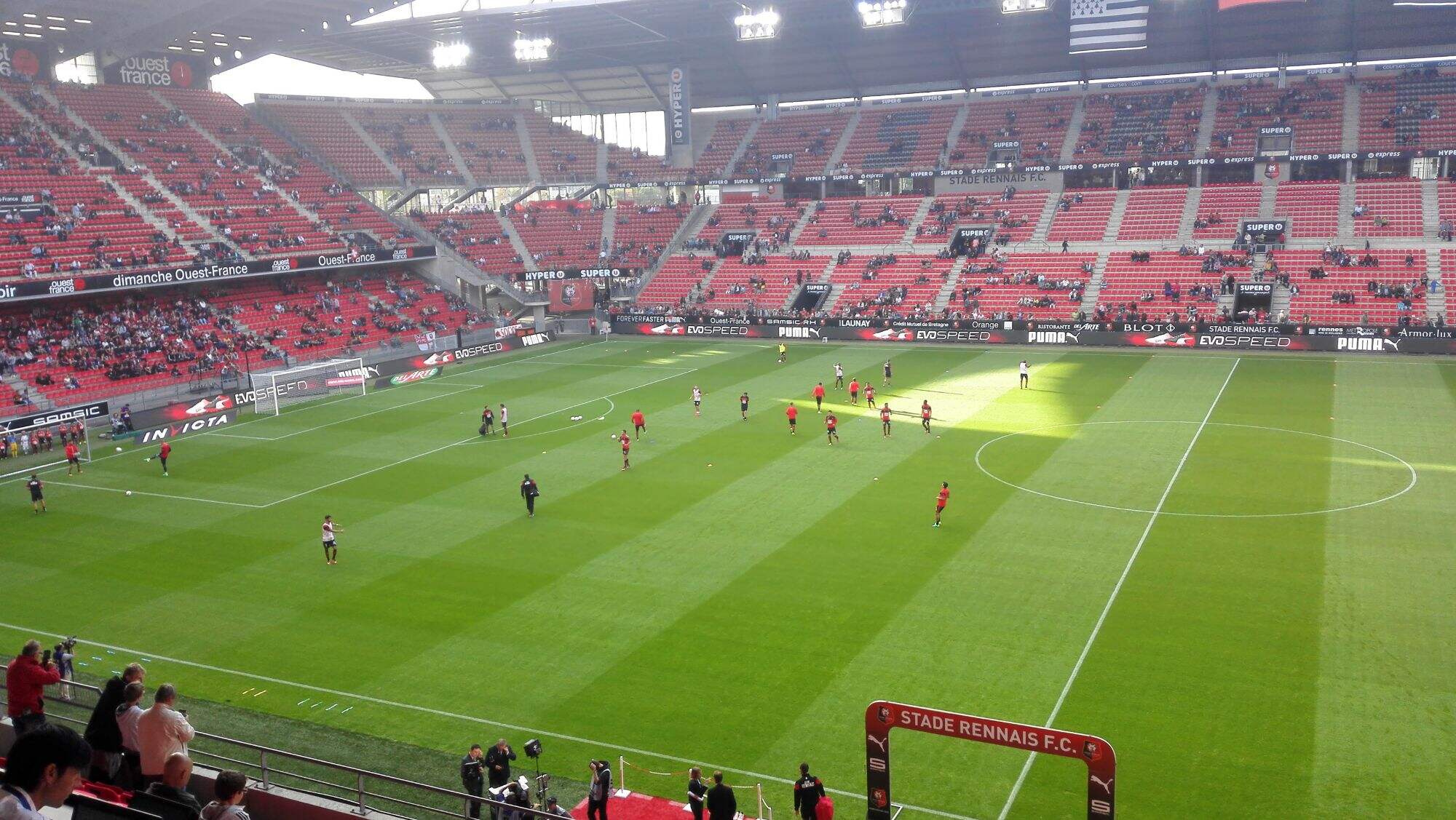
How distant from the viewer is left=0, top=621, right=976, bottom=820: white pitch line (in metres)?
15.1

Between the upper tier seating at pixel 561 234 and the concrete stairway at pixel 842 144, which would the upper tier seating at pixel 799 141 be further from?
the upper tier seating at pixel 561 234

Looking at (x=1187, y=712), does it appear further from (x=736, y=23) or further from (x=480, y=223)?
(x=480, y=223)

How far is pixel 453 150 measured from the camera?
85125 millimetres

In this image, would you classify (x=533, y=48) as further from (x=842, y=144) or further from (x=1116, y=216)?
(x=1116, y=216)

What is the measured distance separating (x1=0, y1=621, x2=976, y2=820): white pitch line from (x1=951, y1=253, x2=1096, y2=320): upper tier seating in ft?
161

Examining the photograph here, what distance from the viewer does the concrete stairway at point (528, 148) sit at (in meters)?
87.6

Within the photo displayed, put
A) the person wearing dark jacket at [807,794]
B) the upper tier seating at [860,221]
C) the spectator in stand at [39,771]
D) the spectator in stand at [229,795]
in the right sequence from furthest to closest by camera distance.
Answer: the upper tier seating at [860,221] → the person wearing dark jacket at [807,794] → the spectator in stand at [229,795] → the spectator in stand at [39,771]

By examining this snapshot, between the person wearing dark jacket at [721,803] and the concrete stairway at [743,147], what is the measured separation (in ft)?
248

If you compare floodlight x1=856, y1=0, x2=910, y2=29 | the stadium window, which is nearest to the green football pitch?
floodlight x1=856, y1=0, x2=910, y2=29

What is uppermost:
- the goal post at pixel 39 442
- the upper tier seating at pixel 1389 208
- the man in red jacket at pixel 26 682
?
the upper tier seating at pixel 1389 208

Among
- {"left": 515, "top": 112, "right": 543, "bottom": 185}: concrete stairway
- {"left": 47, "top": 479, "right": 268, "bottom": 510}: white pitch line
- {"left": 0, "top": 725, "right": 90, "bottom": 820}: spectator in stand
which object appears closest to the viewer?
{"left": 0, "top": 725, "right": 90, "bottom": 820}: spectator in stand

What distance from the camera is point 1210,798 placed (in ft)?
46.9

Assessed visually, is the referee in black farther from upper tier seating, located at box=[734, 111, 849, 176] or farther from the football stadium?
upper tier seating, located at box=[734, 111, 849, 176]

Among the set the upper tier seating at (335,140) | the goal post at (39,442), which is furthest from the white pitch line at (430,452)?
the upper tier seating at (335,140)
